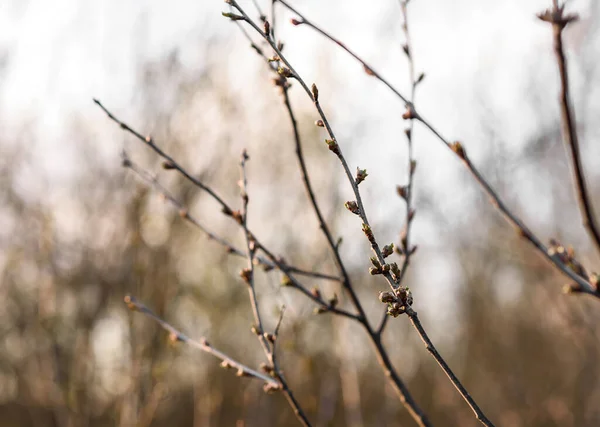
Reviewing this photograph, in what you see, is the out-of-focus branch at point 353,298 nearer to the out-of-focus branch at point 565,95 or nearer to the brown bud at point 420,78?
the brown bud at point 420,78

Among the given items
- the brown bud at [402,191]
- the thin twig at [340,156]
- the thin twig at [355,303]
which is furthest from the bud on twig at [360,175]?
the brown bud at [402,191]

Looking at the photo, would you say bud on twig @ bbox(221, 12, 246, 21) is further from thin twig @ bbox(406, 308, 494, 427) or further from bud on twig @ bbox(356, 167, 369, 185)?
thin twig @ bbox(406, 308, 494, 427)

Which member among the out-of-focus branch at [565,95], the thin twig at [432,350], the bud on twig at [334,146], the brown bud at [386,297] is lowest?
the thin twig at [432,350]

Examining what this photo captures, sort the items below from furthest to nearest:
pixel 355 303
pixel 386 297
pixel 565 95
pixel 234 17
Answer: pixel 355 303, pixel 234 17, pixel 386 297, pixel 565 95

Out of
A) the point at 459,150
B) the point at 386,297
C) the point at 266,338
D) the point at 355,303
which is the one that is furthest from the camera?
the point at 355,303

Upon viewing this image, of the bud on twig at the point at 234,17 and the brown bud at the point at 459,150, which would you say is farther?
the bud on twig at the point at 234,17

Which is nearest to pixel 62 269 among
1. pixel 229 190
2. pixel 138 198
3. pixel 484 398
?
pixel 229 190

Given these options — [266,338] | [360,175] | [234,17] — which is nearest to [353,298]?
[266,338]

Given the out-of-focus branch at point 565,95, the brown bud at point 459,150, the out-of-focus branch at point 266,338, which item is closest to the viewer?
the out-of-focus branch at point 565,95

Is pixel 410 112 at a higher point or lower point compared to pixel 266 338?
higher

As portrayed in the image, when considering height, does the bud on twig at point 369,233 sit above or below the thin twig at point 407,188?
below

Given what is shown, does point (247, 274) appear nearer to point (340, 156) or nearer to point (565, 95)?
point (340, 156)

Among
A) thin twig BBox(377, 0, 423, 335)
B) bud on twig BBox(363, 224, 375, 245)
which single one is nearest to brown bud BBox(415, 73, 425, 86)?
thin twig BBox(377, 0, 423, 335)

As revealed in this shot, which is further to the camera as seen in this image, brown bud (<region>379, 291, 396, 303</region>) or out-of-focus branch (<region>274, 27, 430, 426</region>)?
out-of-focus branch (<region>274, 27, 430, 426</region>)
